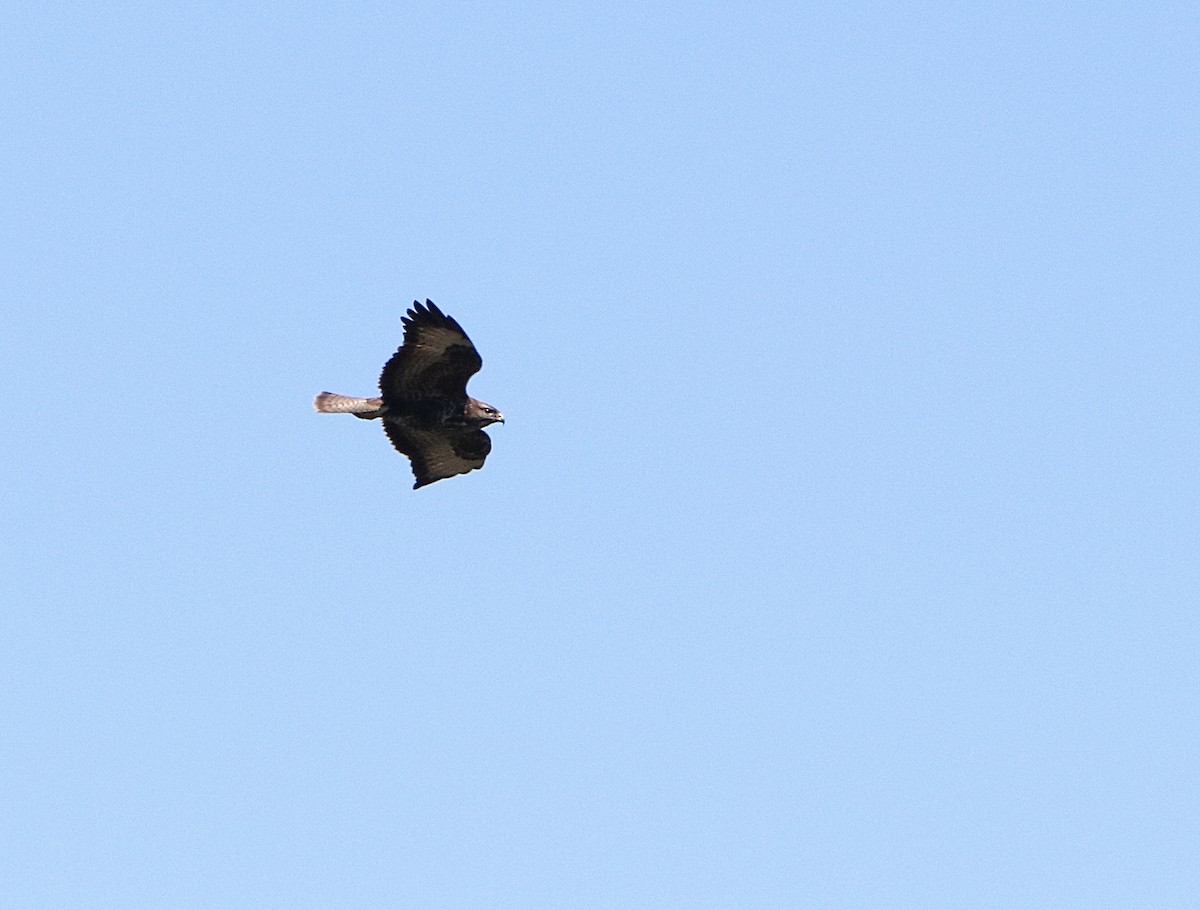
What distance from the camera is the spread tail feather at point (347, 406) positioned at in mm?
33750

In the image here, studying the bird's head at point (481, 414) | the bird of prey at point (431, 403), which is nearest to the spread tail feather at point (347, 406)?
the bird of prey at point (431, 403)

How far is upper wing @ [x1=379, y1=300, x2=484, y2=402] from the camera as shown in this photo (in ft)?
106

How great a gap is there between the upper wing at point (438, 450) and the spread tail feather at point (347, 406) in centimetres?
53

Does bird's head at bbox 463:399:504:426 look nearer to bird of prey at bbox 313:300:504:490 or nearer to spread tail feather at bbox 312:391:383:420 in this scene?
bird of prey at bbox 313:300:504:490

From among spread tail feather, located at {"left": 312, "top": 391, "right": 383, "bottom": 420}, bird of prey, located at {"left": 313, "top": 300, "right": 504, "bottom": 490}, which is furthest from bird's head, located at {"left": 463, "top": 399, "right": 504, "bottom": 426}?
spread tail feather, located at {"left": 312, "top": 391, "right": 383, "bottom": 420}

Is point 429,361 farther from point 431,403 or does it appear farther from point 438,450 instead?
point 438,450

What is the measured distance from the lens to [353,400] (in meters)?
34.1

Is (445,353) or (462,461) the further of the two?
(462,461)

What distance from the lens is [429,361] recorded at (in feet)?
108

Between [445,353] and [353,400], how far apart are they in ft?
6.66

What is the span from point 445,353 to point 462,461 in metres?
2.97

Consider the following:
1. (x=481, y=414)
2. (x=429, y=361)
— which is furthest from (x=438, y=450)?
(x=429, y=361)

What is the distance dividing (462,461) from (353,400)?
1.92 metres

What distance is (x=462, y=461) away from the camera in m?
35.2
